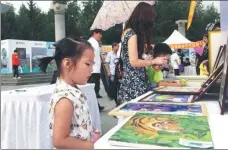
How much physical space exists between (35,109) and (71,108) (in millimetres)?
1477

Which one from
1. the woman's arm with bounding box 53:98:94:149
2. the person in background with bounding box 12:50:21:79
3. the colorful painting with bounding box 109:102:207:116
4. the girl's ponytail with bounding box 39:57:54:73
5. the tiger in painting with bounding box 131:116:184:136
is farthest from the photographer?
the person in background with bounding box 12:50:21:79

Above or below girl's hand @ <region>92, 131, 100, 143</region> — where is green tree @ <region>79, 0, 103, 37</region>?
above

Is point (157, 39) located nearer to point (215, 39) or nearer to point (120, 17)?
point (120, 17)

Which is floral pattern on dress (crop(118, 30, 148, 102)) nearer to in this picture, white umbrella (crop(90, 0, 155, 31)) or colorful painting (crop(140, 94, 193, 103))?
colorful painting (crop(140, 94, 193, 103))

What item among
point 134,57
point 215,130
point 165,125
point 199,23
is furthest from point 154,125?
point 199,23

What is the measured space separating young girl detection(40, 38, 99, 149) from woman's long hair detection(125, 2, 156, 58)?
78 centimetres

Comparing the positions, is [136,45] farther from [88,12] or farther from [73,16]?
[88,12]

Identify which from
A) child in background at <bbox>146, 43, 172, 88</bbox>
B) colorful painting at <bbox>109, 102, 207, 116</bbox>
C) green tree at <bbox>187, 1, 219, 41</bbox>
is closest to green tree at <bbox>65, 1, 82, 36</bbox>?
green tree at <bbox>187, 1, 219, 41</bbox>

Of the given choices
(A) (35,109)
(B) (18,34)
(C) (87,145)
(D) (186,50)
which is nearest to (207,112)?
(C) (87,145)

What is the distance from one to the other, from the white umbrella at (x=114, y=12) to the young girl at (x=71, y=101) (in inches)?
176

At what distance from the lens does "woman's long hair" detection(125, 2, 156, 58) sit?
2.03 meters

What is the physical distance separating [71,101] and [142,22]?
3.45 feet

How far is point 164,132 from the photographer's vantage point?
3.08 ft

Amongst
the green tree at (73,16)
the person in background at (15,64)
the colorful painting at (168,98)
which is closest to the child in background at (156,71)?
the colorful painting at (168,98)
